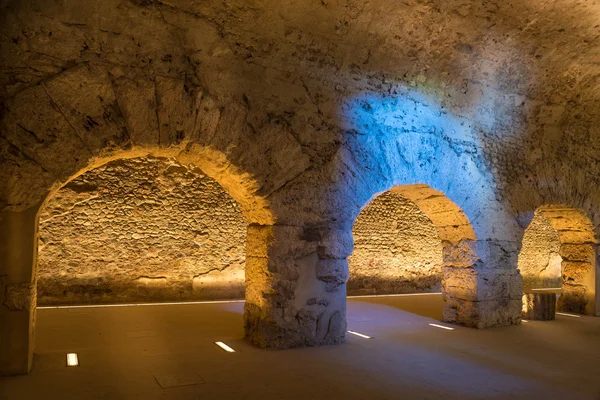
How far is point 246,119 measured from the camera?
416 centimetres

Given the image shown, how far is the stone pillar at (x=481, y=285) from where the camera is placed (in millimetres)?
5531

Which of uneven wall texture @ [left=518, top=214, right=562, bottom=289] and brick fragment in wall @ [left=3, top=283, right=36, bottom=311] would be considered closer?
brick fragment in wall @ [left=3, top=283, right=36, bottom=311]

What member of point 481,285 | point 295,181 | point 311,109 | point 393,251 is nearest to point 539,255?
point 393,251

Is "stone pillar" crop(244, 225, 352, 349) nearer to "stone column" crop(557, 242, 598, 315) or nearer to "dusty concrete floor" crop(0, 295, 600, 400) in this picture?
"dusty concrete floor" crop(0, 295, 600, 400)

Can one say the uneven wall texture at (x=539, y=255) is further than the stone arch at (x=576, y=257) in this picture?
Yes

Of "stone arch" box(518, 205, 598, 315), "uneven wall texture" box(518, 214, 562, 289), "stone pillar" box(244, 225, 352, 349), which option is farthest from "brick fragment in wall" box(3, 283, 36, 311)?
"uneven wall texture" box(518, 214, 562, 289)

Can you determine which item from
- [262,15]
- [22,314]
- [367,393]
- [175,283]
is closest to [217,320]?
[175,283]

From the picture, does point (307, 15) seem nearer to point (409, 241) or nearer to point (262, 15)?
point (262, 15)

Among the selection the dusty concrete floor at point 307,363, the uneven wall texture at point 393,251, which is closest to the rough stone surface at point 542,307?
the dusty concrete floor at point 307,363

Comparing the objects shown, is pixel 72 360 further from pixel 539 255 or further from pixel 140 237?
pixel 539 255

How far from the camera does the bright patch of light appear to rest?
3.64 metres

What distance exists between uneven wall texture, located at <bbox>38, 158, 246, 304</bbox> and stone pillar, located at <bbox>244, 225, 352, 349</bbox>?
3.44 metres

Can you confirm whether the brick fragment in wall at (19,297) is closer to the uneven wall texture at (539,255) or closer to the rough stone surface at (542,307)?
the rough stone surface at (542,307)

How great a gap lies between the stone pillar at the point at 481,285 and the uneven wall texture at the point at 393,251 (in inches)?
121
